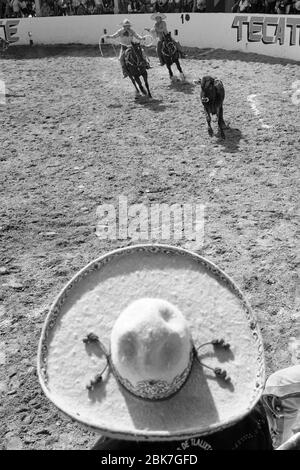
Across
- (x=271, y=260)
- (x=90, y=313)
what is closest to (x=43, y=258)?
(x=271, y=260)

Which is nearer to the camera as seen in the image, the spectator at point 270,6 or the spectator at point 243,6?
the spectator at point 270,6

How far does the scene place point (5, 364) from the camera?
14.8ft

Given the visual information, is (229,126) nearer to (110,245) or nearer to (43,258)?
(110,245)

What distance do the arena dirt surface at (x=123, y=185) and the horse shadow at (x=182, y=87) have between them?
→ 0.05 metres

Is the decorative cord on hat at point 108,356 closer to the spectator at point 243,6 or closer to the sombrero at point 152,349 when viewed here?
the sombrero at point 152,349

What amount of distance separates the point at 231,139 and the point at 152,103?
2.94 m

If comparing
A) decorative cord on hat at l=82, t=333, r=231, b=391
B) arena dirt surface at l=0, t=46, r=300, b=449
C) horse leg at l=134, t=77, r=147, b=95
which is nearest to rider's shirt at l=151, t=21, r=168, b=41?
arena dirt surface at l=0, t=46, r=300, b=449

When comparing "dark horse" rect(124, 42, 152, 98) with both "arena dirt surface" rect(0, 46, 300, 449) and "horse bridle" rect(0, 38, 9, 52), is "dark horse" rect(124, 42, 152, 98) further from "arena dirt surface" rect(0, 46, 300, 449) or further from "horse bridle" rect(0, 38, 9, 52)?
"horse bridle" rect(0, 38, 9, 52)

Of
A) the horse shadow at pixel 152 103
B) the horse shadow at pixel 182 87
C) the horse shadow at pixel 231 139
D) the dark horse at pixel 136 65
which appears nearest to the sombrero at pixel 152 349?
the horse shadow at pixel 231 139

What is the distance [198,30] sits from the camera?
16.3 meters

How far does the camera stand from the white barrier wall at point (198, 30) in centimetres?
1394

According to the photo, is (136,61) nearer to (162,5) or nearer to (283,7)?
(283,7)

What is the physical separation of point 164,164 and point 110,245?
8.24 ft
